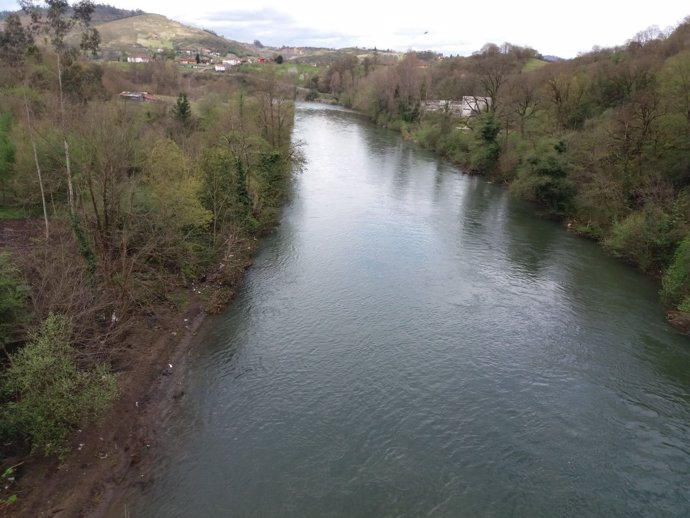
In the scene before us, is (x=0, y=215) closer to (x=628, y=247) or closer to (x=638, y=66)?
(x=628, y=247)

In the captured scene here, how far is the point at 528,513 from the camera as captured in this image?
1372 centimetres

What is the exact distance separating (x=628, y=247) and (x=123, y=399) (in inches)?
1127

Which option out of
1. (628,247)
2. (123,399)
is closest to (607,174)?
(628,247)

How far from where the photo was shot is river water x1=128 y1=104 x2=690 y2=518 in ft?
46.9

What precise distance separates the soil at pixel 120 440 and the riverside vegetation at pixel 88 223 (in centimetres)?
44

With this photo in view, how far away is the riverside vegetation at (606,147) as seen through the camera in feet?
95.3

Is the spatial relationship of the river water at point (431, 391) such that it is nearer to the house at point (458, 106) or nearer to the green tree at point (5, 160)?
the green tree at point (5, 160)

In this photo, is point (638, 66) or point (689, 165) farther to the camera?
point (638, 66)

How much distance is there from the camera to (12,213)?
2920cm

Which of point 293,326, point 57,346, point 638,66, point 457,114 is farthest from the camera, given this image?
point 457,114

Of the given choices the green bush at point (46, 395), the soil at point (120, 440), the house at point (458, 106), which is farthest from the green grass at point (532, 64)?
the green bush at point (46, 395)

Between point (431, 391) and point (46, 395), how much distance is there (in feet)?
41.6

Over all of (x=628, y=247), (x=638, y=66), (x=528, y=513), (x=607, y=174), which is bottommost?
(x=528, y=513)

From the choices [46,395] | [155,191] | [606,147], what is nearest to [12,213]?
[155,191]
